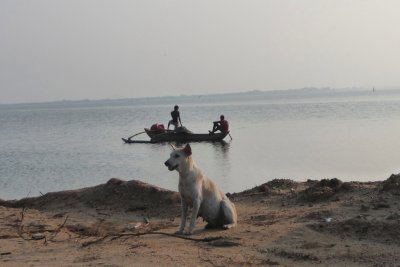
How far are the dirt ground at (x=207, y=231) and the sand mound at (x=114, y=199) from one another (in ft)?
0.09

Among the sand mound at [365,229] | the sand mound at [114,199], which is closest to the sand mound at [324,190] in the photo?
the sand mound at [365,229]

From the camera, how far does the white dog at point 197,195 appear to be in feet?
32.0

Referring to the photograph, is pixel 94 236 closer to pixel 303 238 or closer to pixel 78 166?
pixel 303 238

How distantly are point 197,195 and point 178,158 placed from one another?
0.77 metres

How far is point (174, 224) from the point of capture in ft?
38.0

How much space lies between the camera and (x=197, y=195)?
9.87m

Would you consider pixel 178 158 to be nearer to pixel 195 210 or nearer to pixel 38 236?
pixel 195 210

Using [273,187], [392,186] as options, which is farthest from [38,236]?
[392,186]

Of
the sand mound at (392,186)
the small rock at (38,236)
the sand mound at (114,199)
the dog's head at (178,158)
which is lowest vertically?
the sand mound at (114,199)

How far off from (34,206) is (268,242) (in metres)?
7.98

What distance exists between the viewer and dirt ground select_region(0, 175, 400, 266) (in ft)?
26.2

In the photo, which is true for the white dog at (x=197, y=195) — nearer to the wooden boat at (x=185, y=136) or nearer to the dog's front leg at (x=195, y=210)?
the dog's front leg at (x=195, y=210)

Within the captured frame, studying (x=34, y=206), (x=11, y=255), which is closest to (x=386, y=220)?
(x=11, y=255)

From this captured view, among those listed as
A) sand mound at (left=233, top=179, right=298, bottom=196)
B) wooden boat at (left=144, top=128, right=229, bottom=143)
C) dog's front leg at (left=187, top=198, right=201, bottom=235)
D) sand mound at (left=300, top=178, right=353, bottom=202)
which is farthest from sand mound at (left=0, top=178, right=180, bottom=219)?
wooden boat at (left=144, top=128, right=229, bottom=143)
